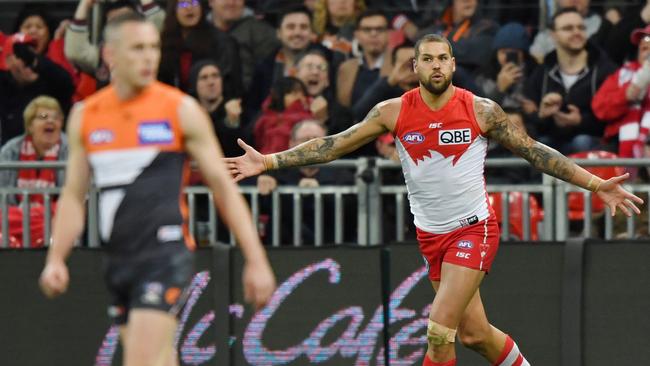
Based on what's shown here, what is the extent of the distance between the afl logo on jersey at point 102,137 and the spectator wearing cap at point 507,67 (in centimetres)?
666

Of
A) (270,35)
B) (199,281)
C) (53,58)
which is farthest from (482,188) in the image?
(53,58)

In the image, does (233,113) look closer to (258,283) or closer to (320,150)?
(320,150)

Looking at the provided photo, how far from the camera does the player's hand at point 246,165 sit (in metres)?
9.74

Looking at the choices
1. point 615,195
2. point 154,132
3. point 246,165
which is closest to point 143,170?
point 154,132

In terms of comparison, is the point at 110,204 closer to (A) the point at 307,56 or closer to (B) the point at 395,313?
(B) the point at 395,313

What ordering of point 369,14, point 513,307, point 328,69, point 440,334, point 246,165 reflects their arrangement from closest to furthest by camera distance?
1. point 440,334
2. point 246,165
3. point 513,307
4. point 328,69
5. point 369,14

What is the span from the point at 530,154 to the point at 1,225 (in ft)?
15.9

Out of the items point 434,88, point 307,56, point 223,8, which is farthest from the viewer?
point 223,8

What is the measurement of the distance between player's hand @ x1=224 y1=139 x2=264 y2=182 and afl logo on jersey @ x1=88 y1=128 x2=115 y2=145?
2567 mm

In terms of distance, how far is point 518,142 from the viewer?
969cm

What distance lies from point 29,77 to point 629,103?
6.04 meters

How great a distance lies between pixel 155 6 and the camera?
1427 centimetres

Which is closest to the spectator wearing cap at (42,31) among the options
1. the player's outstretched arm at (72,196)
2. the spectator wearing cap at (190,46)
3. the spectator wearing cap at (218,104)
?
the spectator wearing cap at (190,46)

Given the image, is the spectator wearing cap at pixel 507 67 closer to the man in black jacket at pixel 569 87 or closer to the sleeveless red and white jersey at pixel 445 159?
the man in black jacket at pixel 569 87
